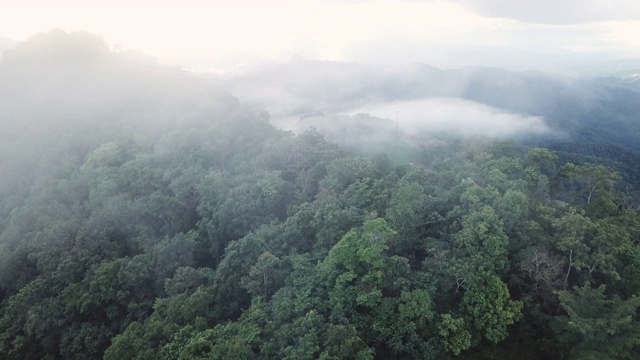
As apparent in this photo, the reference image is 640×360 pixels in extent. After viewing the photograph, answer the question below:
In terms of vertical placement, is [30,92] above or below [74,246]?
above

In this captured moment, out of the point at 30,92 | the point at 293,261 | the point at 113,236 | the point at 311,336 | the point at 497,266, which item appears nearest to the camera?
the point at 311,336

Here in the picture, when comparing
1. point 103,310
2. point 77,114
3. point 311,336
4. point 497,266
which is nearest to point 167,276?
point 103,310

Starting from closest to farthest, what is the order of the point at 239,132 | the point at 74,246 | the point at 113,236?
1. the point at 74,246
2. the point at 113,236
3. the point at 239,132

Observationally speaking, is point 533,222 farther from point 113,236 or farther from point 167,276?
point 113,236

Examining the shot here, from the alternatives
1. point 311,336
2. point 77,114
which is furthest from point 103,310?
point 77,114

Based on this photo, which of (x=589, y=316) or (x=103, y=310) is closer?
(x=589, y=316)

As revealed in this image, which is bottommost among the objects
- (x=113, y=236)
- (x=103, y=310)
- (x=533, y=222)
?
(x=103, y=310)

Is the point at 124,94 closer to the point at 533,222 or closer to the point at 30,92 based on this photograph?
the point at 30,92
